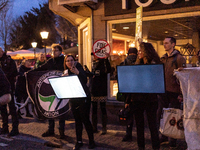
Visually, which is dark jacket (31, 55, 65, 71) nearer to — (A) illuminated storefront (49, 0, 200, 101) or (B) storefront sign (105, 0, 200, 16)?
(A) illuminated storefront (49, 0, 200, 101)

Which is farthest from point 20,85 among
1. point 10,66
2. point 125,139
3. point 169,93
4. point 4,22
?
point 4,22

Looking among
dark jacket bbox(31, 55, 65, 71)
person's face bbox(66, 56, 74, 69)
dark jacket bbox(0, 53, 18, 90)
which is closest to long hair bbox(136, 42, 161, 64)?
person's face bbox(66, 56, 74, 69)

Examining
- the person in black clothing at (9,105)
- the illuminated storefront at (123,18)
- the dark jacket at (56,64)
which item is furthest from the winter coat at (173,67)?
the person in black clothing at (9,105)

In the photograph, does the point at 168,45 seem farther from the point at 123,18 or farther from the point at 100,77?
the point at 123,18

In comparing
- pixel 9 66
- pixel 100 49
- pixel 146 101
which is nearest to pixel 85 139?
pixel 146 101

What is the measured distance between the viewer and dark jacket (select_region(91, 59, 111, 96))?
6.70 m

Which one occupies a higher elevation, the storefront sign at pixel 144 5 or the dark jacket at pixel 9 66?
the storefront sign at pixel 144 5

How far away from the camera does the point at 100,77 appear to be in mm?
→ 6738

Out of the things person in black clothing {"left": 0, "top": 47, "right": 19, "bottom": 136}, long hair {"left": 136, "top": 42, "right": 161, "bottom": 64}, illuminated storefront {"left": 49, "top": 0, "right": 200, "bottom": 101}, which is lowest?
person in black clothing {"left": 0, "top": 47, "right": 19, "bottom": 136}

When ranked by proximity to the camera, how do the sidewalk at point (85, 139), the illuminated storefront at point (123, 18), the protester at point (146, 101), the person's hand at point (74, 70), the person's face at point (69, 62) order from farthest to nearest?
the illuminated storefront at point (123, 18) → the sidewalk at point (85, 139) → the person's face at point (69, 62) → the person's hand at point (74, 70) → the protester at point (146, 101)

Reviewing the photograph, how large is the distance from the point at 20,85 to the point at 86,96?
209 inches

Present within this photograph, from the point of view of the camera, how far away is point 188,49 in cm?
990

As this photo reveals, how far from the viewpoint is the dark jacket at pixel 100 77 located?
264 inches

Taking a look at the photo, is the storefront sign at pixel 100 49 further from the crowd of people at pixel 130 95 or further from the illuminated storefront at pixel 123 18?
the illuminated storefront at pixel 123 18
